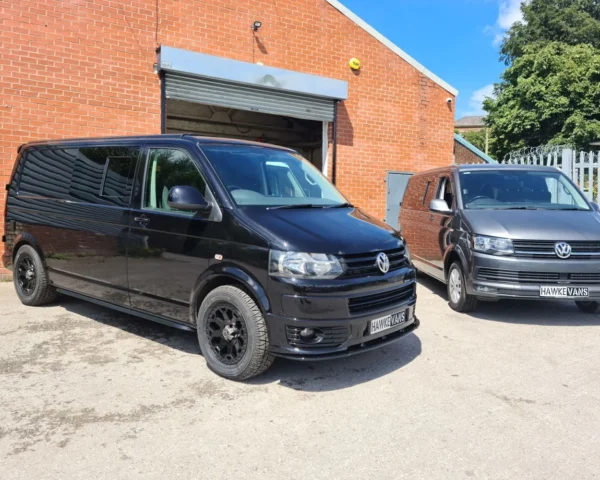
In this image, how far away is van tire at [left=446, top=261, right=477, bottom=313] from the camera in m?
6.24

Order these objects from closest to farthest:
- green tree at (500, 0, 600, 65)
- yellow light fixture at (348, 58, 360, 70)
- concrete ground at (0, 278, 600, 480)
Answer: concrete ground at (0, 278, 600, 480)
yellow light fixture at (348, 58, 360, 70)
green tree at (500, 0, 600, 65)

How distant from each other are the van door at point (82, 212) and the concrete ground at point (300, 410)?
2.01 ft

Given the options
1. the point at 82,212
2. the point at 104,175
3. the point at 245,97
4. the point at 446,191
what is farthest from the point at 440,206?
the point at 245,97

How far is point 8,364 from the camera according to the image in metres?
4.36

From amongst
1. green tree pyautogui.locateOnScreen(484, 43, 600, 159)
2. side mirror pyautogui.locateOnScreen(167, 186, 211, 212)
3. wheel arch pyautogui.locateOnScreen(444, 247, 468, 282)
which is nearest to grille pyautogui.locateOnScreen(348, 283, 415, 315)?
side mirror pyautogui.locateOnScreen(167, 186, 211, 212)

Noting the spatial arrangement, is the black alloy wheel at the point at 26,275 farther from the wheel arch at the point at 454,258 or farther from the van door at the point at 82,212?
the wheel arch at the point at 454,258

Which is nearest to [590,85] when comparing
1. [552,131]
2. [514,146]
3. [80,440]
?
[552,131]

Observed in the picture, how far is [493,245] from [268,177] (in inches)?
112

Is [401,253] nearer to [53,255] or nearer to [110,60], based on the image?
[53,255]

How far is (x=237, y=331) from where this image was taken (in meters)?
3.99

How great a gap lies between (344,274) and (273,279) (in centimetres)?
54

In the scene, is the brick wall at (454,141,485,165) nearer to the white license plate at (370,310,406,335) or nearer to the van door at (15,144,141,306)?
the white license plate at (370,310,406,335)

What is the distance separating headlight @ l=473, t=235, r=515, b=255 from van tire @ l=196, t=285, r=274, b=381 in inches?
125

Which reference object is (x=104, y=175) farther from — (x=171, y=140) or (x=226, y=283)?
(x=226, y=283)
